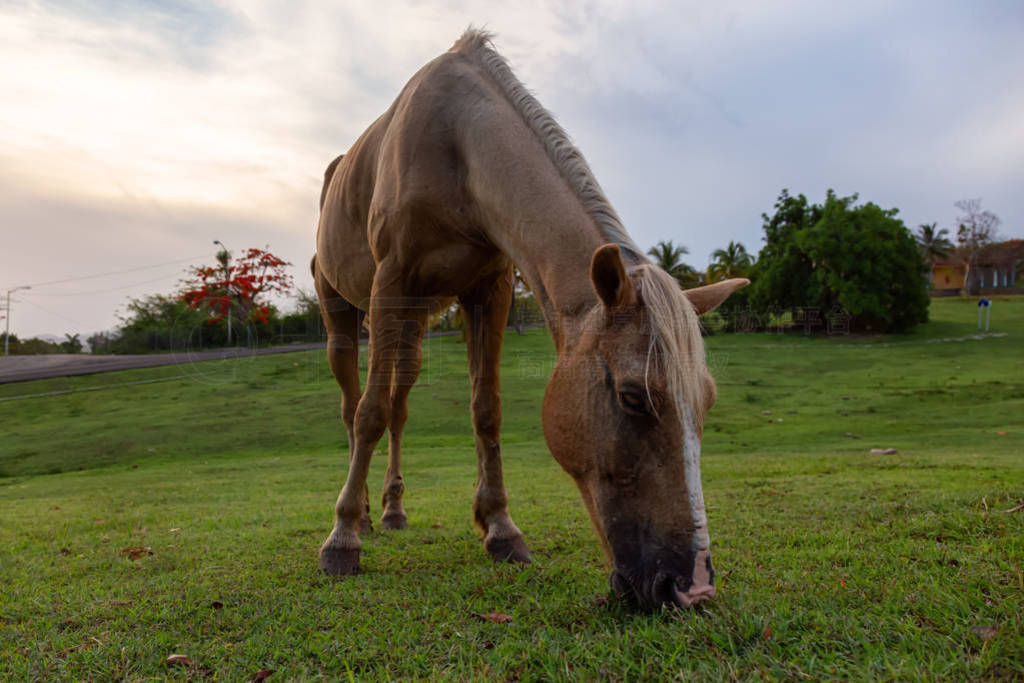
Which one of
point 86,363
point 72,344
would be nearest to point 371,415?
point 86,363

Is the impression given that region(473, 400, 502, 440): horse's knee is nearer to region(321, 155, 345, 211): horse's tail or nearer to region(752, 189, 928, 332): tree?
region(321, 155, 345, 211): horse's tail

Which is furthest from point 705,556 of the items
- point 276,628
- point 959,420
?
point 959,420

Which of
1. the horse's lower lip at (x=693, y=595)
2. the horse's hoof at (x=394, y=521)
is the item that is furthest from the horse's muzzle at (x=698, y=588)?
the horse's hoof at (x=394, y=521)

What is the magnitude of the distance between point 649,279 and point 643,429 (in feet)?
1.89

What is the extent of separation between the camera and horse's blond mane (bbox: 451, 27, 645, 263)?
269cm

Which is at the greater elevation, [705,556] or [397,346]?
[397,346]

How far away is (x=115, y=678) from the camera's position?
2180 millimetres

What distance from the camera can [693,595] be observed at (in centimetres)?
213

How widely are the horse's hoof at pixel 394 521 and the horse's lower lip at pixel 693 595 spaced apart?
122 inches

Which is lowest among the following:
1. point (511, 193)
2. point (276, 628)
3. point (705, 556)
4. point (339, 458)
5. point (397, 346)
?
point (339, 458)

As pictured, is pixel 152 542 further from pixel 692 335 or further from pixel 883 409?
pixel 883 409

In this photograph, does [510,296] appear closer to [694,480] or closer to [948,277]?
[694,480]

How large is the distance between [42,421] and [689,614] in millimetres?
17659

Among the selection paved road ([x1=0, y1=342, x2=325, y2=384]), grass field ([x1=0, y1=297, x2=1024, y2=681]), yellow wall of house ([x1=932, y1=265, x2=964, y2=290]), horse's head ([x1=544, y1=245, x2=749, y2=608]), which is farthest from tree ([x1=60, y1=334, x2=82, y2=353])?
yellow wall of house ([x1=932, y1=265, x2=964, y2=290])
